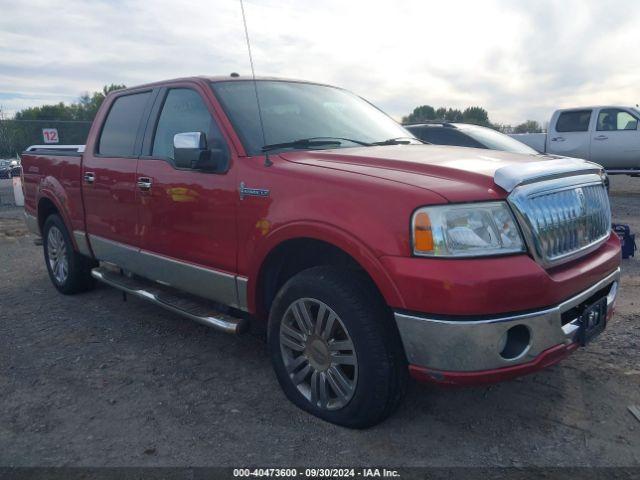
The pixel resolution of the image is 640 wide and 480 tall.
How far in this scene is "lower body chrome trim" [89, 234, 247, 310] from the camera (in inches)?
137

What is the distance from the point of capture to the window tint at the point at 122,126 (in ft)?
14.7

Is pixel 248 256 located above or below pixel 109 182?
below

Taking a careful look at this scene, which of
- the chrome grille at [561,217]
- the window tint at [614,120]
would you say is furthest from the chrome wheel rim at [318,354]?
the window tint at [614,120]

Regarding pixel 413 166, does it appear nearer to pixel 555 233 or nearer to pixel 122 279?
pixel 555 233

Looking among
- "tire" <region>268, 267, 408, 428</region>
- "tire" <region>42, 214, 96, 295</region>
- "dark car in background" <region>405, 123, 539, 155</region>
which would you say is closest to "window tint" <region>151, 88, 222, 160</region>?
"tire" <region>268, 267, 408, 428</region>

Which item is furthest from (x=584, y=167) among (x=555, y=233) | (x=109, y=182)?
(x=109, y=182)

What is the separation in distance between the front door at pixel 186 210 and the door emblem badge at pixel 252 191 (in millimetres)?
56

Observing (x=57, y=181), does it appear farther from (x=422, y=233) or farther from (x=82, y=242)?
(x=422, y=233)

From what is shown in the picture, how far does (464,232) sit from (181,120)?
7.79ft

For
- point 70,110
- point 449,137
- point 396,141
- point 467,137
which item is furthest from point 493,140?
point 70,110

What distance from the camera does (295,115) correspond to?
3.82 m

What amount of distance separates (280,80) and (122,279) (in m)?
2.11

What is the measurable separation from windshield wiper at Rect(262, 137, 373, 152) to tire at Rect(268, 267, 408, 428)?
91 cm

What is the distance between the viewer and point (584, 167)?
324 centimetres
